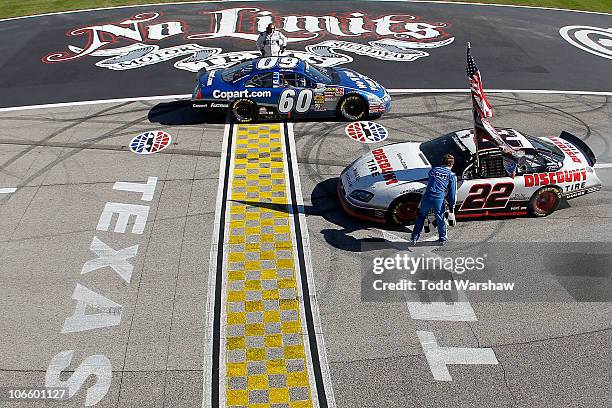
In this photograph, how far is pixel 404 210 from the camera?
10.4 metres

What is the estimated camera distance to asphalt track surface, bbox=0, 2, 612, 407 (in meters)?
7.63

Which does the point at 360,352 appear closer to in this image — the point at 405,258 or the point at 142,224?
the point at 405,258

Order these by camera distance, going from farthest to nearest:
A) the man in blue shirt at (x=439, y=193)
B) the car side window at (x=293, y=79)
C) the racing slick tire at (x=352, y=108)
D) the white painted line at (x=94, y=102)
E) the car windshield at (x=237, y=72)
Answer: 1. the white painted line at (x=94, y=102)
2. the racing slick tire at (x=352, y=108)
3. the car windshield at (x=237, y=72)
4. the car side window at (x=293, y=79)
5. the man in blue shirt at (x=439, y=193)

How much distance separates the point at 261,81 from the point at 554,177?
660cm

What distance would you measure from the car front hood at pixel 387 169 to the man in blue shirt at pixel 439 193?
0.70 meters

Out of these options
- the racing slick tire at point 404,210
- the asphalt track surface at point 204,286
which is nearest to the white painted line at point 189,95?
the asphalt track surface at point 204,286

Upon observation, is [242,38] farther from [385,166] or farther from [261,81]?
[385,166]

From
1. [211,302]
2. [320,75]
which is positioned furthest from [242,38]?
[211,302]

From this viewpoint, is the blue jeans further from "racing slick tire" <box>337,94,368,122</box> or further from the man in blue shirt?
"racing slick tire" <box>337,94,368,122</box>

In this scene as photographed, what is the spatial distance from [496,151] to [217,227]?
15.5 feet

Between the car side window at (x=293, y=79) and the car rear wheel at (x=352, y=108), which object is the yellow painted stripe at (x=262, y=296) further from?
the car rear wheel at (x=352, y=108)

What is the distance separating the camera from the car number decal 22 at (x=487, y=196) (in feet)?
33.8

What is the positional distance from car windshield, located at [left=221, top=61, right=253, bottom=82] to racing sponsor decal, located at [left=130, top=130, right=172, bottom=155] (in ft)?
6.12

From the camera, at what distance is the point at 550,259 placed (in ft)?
32.0
